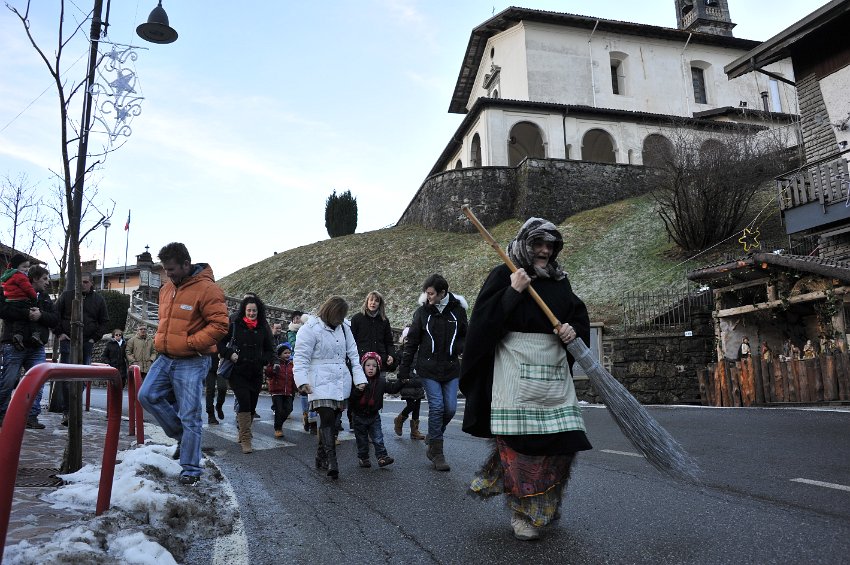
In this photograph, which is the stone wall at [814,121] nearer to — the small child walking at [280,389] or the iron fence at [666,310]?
the iron fence at [666,310]

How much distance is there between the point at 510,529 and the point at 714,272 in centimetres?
1574

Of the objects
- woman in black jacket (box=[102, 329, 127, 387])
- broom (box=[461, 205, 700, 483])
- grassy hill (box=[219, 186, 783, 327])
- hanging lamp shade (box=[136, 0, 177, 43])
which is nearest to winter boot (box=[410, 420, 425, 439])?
broom (box=[461, 205, 700, 483])

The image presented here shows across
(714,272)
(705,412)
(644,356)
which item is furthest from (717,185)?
(705,412)

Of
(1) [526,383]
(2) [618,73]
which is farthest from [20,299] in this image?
(2) [618,73]

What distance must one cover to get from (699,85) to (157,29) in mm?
44254

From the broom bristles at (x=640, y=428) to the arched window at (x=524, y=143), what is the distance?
38.1 meters

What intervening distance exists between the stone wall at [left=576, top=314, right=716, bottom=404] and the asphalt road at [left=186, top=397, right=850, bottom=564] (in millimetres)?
10042

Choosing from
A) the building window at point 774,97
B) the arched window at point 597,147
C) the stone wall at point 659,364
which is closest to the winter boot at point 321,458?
the stone wall at point 659,364

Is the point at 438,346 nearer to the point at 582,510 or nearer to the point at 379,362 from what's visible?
the point at 379,362

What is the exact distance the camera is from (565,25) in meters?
41.1

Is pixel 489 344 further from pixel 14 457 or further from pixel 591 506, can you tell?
pixel 14 457

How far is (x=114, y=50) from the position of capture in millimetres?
6480

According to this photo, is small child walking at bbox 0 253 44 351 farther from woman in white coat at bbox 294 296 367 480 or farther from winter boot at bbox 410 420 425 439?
winter boot at bbox 410 420 425 439

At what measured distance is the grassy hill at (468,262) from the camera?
25781 mm
